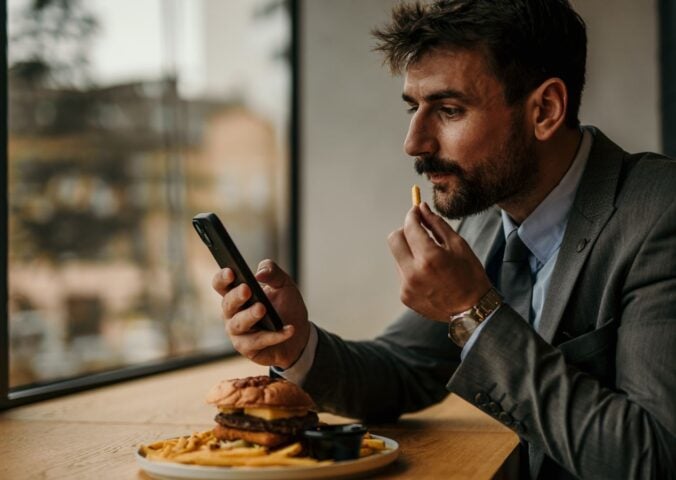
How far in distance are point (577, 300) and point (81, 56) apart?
2.23m

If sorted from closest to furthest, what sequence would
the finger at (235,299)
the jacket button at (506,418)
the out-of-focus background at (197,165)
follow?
1. the jacket button at (506,418)
2. the finger at (235,299)
3. the out-of-focus background at (197,165)

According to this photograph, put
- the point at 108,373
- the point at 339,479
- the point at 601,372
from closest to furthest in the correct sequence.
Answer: the point at 339,479
the point at 601,372
the point at 108,373

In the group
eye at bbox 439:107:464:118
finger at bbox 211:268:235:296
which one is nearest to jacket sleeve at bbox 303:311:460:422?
finger at bbox 211:268:235:296

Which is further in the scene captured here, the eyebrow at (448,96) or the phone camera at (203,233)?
the eyebrow at (448,96)

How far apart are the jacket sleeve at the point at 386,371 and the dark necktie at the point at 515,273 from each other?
22 cm

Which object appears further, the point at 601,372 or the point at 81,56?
the point at 81,56

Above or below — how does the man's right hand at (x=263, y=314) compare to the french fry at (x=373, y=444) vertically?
above

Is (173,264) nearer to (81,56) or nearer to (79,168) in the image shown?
(79,168)

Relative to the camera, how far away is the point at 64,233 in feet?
10.3

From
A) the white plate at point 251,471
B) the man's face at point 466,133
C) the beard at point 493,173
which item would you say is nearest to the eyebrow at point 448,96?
the man's face at point 466,133

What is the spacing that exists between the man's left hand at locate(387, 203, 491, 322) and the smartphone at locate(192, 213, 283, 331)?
24 centimetres

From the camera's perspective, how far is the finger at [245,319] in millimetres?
1453

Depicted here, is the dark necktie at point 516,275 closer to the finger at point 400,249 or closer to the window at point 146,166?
the finger at point 400,249

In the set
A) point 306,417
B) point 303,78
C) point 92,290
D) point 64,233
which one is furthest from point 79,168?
point 306,417
